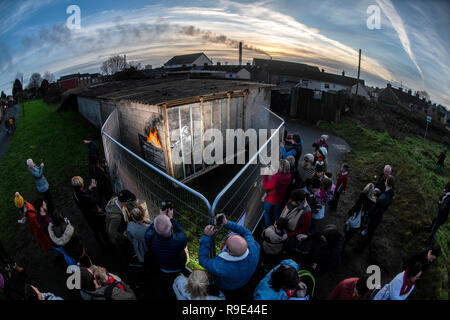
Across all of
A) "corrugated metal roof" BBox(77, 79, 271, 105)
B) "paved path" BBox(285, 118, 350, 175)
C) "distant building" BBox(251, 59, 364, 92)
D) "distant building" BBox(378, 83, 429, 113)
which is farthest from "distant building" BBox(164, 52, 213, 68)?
"distant building" BBox(378, 83, 429, 113)

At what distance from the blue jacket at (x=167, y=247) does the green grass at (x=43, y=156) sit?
5.09 m

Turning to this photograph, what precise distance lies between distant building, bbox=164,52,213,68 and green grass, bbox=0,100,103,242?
4086 cm

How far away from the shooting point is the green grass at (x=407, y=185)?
5020mm

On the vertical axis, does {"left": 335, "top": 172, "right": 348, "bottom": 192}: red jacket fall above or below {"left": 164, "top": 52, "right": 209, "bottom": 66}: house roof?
below

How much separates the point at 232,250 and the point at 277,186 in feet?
7.76

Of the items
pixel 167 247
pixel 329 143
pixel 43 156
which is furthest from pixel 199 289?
pixel 43 156

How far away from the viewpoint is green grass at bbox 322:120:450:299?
5020 millimetres

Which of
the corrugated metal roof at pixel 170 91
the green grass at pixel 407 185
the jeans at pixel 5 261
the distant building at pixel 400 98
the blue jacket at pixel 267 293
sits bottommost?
the jeans at pixel 5 261

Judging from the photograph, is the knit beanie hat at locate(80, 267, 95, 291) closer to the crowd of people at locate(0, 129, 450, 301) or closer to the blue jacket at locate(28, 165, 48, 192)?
the crowd of people at locate(0, 129, 450, 301)

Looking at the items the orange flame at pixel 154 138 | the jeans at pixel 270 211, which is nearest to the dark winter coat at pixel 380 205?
the jeans at pixel 270 211

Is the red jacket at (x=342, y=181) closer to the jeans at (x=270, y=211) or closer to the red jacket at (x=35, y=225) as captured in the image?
the jeans at (x=270, y=211)

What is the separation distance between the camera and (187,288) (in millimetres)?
2197

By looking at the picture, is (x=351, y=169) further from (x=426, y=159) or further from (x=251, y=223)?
(x=426, y=159)

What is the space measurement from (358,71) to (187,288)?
3746 centimetres
